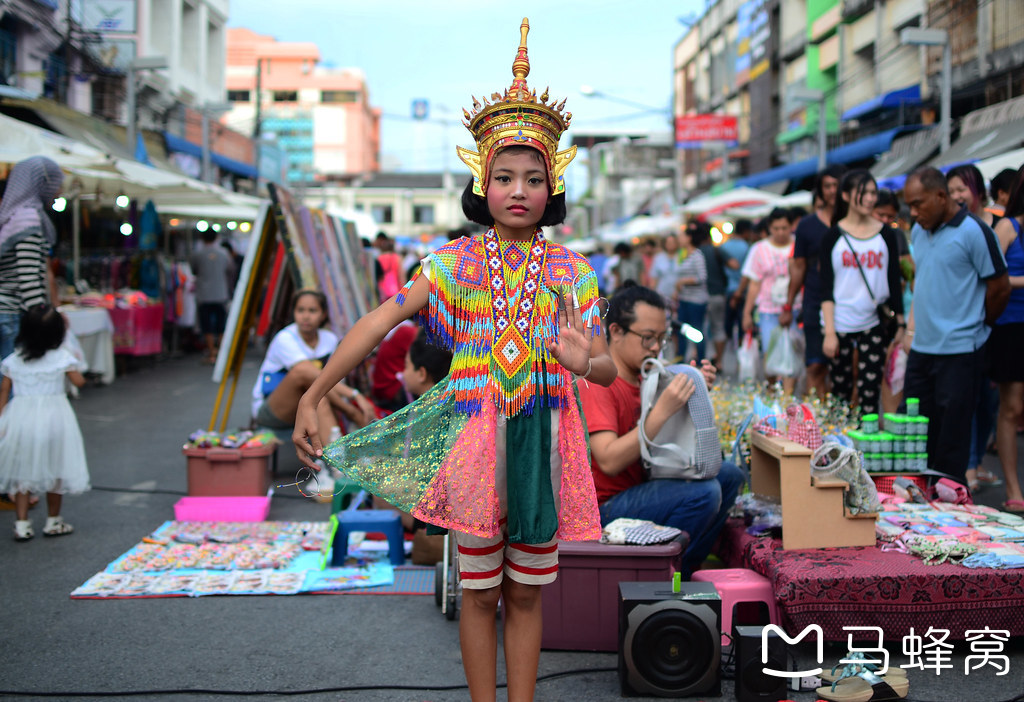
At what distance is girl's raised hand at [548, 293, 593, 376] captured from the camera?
8.70ft

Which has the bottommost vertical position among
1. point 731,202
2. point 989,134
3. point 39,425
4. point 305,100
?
point 39,425

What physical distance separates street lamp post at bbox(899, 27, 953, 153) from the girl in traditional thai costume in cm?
1333

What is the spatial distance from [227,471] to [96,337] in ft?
22.2

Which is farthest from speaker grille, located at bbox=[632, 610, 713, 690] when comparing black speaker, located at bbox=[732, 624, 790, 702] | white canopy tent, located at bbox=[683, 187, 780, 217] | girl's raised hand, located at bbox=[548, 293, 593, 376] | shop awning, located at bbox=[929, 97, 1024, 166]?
white canopy tent, located at bbox=[683, 187, 780, 217]

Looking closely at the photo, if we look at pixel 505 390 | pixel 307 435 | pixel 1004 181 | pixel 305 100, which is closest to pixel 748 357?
pixel 1004 181

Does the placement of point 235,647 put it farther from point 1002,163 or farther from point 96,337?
point 1002,163

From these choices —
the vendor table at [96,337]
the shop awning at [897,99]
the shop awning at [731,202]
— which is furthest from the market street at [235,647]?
the shop awning at [897,99]

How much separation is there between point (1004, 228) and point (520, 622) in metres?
4.61

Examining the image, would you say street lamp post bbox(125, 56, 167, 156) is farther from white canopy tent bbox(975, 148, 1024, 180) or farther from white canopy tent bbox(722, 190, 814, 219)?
white canopy tent bbox(975, 148, 1024, 180)

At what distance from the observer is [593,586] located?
3756 millimetres

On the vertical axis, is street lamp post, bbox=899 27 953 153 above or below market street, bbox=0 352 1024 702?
above

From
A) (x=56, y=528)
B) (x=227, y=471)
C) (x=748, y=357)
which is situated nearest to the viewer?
(x=56, y=528)

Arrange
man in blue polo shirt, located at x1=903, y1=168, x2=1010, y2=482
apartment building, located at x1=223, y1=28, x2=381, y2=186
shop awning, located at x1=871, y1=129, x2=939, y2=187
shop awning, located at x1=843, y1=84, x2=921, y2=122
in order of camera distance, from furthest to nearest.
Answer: apartment building, located at x1=223, y1=28, x2=381, y2=186 → shop awning, located at x1=843, y1=84, x2=921, y2=122 → shop awning, located at x1=871, y1=129, x2=939, y2=187 → man in blue polo shirt, located at x1=903, y1=168, x2=1010, y2=482

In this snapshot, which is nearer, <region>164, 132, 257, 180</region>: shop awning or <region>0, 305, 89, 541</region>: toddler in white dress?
<region>0, 305, 89, 541</region>: toddler in white dress
